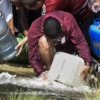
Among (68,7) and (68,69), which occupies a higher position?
(68,7)

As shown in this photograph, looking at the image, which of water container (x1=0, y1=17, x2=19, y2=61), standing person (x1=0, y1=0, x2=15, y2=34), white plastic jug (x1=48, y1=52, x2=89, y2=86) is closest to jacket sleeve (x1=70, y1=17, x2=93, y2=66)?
white plastic jug (x1=48, y1=52, x2=89, y2=86)

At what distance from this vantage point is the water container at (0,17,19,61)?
2.93 meters

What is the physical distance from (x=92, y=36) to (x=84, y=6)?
542 millimetres

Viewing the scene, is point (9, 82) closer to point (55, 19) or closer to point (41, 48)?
point (41, 48)

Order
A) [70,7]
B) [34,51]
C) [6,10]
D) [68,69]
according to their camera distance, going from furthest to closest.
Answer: [6,10], [70,7], [34,51], [68,69]

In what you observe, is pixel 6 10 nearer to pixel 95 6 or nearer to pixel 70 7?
pixel 70 7

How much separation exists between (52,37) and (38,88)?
0.60m

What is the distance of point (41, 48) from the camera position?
2701mm

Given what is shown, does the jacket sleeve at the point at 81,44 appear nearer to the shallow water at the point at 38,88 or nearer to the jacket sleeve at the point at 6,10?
the shallow water at the point at 38,88

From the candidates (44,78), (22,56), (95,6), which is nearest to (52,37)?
(44,78)

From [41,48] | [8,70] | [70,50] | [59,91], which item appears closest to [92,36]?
[70,50]

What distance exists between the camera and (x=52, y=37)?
7.92 ft

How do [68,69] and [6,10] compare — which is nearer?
[68,69]

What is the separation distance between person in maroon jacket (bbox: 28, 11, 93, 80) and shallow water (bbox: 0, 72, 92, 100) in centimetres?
19
